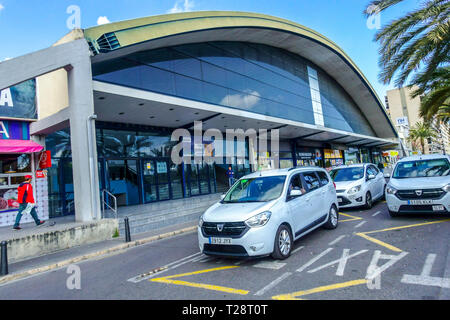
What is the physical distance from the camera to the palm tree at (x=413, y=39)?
941cm

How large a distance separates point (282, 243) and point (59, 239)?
641 centimetres

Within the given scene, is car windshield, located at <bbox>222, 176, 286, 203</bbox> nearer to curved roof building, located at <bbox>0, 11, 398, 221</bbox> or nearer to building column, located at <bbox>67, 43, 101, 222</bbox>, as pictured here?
building column, located at <bbox>67, 43, 101, 222</bbox>

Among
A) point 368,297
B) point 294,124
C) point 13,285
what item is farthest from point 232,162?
point 368,297

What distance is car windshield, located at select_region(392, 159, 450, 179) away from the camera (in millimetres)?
8148

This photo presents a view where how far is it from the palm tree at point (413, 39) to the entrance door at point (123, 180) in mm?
12289

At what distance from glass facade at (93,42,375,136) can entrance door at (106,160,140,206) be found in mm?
3977

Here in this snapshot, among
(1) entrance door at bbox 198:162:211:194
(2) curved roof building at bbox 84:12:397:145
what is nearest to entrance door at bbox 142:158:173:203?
(1) entrance door at bbox 198:162:211:194

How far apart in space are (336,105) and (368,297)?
103ft

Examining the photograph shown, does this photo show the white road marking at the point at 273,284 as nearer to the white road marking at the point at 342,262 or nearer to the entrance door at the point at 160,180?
the white road marking at the point at 342,262

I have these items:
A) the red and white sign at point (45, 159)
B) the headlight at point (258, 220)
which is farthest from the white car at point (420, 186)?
the red and white sign at point (45, 159)

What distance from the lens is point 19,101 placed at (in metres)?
11.0
